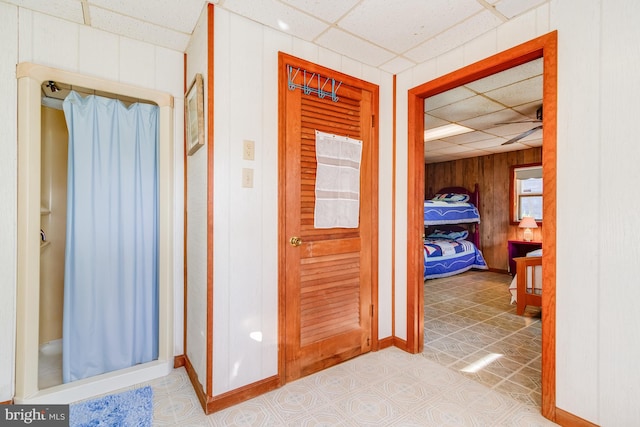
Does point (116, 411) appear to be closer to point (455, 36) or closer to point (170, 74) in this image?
point (170, 74)

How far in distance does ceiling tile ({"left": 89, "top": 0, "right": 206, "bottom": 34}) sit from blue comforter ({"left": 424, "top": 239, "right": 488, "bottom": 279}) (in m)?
4.64

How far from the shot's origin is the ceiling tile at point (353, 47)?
2135 millimetres

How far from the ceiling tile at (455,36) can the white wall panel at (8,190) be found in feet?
8.35

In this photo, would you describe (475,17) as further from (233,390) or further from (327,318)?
(233,390)

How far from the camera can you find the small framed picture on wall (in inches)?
73.5

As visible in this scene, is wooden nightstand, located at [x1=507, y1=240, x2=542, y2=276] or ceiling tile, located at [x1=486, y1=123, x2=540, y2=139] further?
wooden nightstand, located at [x1=507, y1=240, x2=542, y2=276]

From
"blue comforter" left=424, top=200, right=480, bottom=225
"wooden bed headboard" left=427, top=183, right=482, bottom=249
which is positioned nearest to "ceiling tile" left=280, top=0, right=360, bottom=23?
"blue comforter" left=424, top=200, right=480, bottom=225

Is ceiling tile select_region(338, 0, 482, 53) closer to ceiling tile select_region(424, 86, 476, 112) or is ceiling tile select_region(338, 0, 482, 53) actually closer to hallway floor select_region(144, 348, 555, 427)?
ceiling tile select_region(424, 86, 476, 112)

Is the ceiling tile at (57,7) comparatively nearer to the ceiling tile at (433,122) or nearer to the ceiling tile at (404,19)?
the ceiling tile at (404,19)

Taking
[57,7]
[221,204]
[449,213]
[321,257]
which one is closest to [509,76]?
[321,257]

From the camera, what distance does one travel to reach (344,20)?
6.40 ft

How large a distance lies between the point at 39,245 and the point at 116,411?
110 cm
